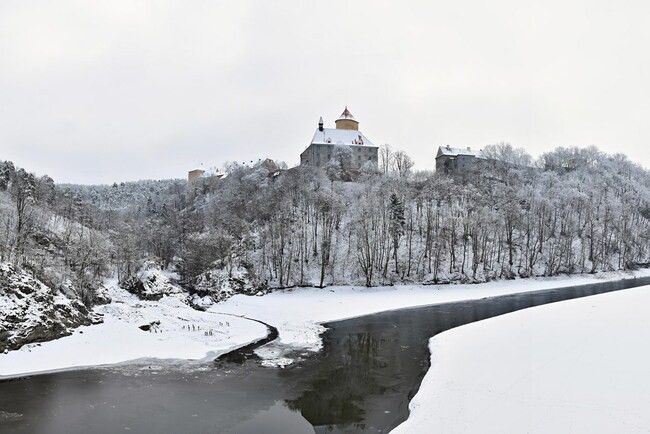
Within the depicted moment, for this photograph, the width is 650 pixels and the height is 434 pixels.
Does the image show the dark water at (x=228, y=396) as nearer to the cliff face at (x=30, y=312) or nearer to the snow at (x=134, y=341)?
the snow at (x=134, y=341)

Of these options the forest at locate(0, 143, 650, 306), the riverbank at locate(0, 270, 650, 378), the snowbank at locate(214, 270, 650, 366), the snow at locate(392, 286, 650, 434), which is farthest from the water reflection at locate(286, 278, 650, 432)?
the forest at locate(0, 143, 650, 306)

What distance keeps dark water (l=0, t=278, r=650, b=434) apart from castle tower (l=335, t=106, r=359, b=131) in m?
68.8

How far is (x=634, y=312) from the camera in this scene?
85.1 ft

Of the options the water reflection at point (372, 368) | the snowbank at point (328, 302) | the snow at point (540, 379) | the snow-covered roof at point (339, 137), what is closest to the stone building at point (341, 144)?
the snow-covered roof at point (339, 137)

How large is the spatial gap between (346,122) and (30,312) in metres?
72.5

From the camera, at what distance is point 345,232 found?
2185 inches

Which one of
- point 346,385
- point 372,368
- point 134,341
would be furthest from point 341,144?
point 346,385

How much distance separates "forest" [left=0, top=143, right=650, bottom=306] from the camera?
45844 millimetres

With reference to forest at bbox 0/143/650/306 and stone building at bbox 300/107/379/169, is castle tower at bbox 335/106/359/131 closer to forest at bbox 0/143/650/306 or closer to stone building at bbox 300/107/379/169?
stone building at bbox 300/107/379/169

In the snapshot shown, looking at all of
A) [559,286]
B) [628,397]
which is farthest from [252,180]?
[628,397]

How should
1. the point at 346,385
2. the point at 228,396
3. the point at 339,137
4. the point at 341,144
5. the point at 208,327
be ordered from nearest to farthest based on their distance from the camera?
the point at 228,396
the point at 346,385
the point at 208,327
the point at 341,144
the point at 339,137

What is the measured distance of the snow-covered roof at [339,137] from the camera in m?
80.6

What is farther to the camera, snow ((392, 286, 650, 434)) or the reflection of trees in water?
the reflection of trees in water

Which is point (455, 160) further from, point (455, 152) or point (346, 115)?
point (346, 115)
